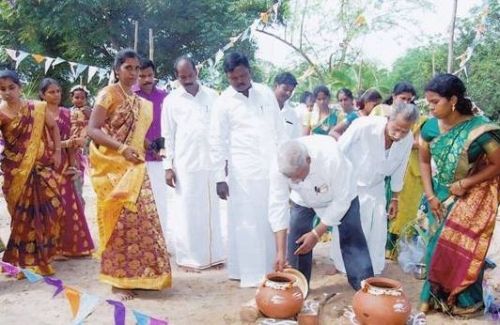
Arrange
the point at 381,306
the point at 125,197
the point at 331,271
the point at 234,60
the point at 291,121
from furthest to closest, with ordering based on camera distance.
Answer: the point at 291,121 < the point at 331,271 < the point at 234,60 < the point at 125,197 < the point at 381,306

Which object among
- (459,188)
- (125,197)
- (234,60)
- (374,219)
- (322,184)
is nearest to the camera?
(322,184)

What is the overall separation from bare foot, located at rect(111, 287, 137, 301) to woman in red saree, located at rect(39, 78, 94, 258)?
138 cm

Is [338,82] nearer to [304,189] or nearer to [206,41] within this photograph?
[206,41]

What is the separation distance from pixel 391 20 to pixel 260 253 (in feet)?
83.2

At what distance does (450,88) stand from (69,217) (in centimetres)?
377

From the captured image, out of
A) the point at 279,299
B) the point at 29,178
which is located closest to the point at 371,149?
the point at 279,299

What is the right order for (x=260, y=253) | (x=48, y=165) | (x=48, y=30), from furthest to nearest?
(x=48, y=30), (x=48, y=165), (x=260, y=253)

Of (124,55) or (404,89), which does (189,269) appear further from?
(404,89)

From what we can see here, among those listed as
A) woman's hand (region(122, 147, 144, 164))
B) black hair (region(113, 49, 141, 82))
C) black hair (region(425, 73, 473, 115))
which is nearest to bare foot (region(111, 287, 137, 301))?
woman's hand (region(122, 147, 144, 164))

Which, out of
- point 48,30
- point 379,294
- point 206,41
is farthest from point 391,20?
point 379,294

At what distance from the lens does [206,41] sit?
58.3 feet

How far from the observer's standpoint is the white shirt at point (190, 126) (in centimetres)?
486

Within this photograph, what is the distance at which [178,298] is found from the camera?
13.5 feet

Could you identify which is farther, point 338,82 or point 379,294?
point 338,82
